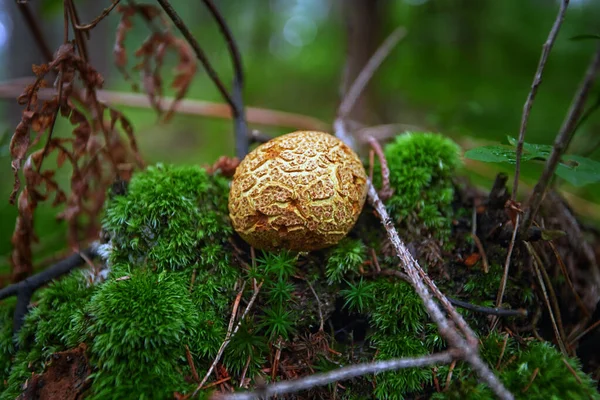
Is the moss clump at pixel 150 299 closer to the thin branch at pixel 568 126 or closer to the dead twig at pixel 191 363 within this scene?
the dead twig at pixel 191 363

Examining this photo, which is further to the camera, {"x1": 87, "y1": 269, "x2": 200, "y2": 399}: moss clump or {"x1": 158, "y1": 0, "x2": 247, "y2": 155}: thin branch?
{"x1": 158, "y1": 0, "x2": 247, "y2": 155}: thin branch

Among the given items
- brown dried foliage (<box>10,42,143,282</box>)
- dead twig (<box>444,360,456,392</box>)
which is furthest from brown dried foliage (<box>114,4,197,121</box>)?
dead twig (<box>444,360,456,392</box>)

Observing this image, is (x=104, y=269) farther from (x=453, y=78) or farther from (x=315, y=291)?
(x=453, y=78)

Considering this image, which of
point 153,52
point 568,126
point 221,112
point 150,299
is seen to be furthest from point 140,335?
point 221,112

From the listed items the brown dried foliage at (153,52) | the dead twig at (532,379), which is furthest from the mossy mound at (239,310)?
the brown dried foliage at (153,52)

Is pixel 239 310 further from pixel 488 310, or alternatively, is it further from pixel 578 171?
pixel 578 171

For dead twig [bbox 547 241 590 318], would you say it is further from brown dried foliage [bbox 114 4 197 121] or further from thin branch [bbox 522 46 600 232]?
Answer: brown dried foliage [bbox 114 4 197 121]
